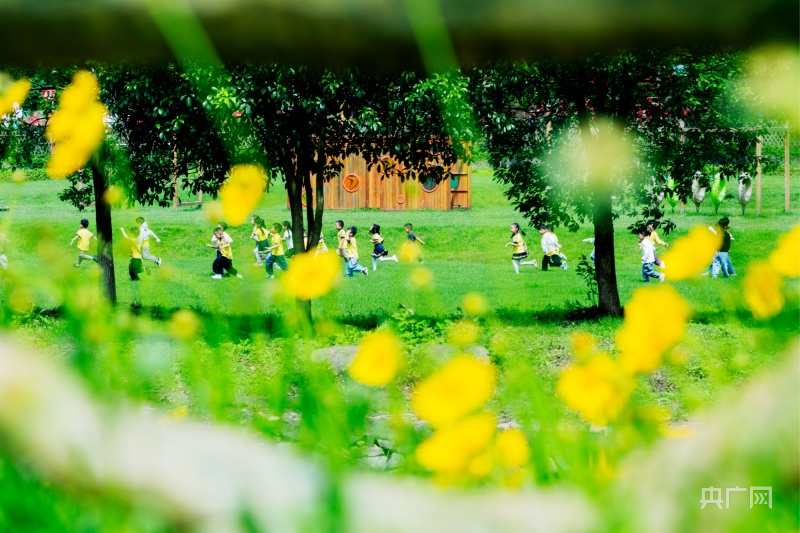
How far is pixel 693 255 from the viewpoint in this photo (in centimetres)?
109

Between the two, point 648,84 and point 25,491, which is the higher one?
point 648,84

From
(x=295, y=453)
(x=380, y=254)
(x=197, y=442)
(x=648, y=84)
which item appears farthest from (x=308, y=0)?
(x=380, y=254)

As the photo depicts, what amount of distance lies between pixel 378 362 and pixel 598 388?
26cm

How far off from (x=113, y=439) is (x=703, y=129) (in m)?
11.7

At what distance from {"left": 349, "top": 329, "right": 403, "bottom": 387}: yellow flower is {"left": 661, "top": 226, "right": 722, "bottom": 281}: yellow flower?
35cm

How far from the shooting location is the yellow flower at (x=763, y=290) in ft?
3.99

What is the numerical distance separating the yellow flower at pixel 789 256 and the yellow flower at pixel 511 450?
15.2 inches

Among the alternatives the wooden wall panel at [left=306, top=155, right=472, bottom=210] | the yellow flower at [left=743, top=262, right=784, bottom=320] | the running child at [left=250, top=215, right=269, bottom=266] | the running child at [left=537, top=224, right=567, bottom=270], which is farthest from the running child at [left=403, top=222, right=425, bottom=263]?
the wooden wall panel at [left=306, top=155, right=472, bottom=210]

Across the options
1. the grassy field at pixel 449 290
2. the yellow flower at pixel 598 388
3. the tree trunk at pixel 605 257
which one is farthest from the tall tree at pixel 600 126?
the yellow flower at pixel 598 388

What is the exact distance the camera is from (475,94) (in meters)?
10.4

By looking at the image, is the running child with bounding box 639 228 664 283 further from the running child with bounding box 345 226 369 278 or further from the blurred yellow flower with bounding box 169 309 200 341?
the blurred yellow flower with bounding box 169 309 200 341

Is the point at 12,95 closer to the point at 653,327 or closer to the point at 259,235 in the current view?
the point at 653,327

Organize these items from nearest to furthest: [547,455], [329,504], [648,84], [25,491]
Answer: [329,504], [25,491], [547,455], [648,84]

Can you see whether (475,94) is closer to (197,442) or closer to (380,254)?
(197,442)
